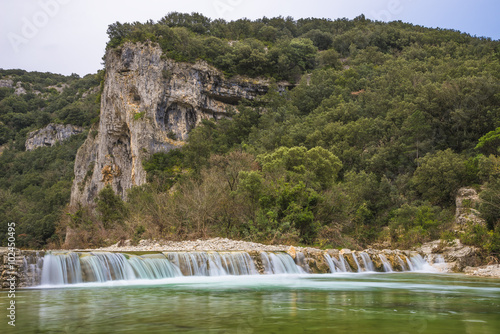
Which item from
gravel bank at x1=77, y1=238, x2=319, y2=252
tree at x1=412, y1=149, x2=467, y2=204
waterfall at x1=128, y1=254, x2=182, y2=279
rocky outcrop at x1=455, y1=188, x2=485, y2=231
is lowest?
waterfall at x1=128, y1=254, x2=182, y2=279

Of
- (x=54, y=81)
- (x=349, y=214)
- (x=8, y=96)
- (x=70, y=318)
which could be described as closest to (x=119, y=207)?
(x=349, y=214)

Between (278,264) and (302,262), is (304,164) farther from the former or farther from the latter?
(278,264)

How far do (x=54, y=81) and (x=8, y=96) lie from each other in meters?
24.9

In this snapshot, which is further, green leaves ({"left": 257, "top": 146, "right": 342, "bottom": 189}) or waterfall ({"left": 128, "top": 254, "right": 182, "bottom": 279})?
green leaves ({"left": 257, "top": 146, "right": 342, "bottom": 189})

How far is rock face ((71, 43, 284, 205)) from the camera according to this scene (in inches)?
2068

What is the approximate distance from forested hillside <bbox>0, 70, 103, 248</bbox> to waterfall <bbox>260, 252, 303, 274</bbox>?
37.3 metres

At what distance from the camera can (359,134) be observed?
40.7m

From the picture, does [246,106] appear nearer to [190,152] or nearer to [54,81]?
[190,152]

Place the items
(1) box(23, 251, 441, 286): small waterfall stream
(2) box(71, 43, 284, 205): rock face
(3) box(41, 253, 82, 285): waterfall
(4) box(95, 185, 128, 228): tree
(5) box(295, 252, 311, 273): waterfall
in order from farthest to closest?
(2) box(71, 43, 284, 205): rock face → (4) box(95, 185, 128, 228): tree → (5) box(295, 252, 311, 273): waterfall → (1) box(23, 251, 441, 286): small waterfall stream → (3) box(41, 253, 82, 285): waterfall

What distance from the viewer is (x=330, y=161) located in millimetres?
30922

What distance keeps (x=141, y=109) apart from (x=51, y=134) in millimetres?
47126

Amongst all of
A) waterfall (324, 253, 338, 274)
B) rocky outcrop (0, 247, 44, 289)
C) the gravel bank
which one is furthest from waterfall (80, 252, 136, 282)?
waterfall (324, 253, 338, 274)

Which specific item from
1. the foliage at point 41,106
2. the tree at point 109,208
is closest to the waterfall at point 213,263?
the tree at point 109,208

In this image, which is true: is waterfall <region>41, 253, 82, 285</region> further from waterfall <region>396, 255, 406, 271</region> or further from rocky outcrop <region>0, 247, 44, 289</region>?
waterfall <region>396, 255, 406, 271</region>
